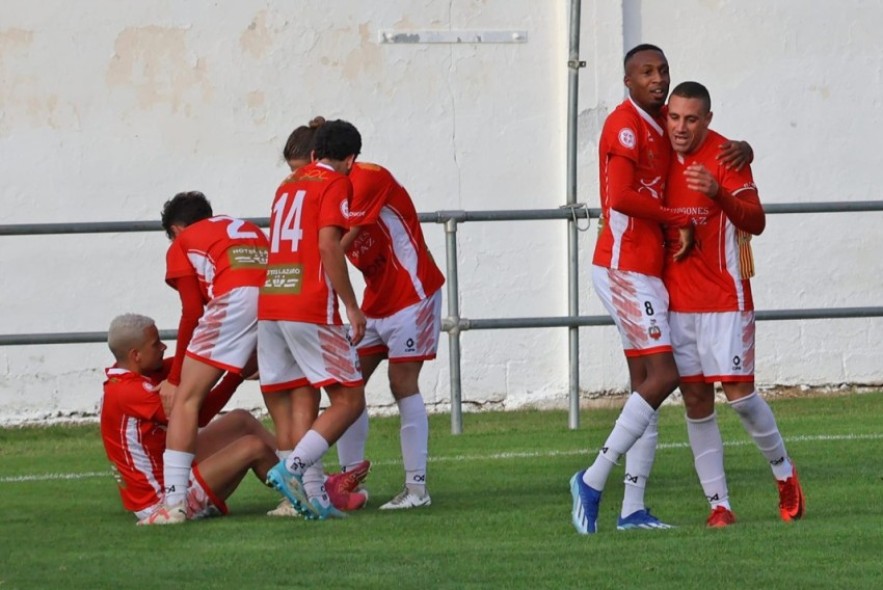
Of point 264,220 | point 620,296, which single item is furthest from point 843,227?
point 620,296

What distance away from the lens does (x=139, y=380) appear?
7191mm

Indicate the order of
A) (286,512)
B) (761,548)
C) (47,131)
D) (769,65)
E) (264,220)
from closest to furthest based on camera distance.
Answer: (761,548) < (286,512) < (264,220) < (47,131) < (769,65)

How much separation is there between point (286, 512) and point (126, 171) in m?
5.00

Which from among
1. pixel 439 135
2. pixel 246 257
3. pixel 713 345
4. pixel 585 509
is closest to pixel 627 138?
pixel 713 345

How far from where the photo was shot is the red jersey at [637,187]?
21.0 ft

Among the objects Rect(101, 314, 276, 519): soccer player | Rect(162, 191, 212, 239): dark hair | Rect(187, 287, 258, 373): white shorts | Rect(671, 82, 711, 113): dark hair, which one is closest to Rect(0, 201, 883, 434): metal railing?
Rect(162, 191, 212, 239): dark hair

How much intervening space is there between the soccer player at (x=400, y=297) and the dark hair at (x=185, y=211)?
0.63 m

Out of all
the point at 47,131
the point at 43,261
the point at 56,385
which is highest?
the point at 47,131

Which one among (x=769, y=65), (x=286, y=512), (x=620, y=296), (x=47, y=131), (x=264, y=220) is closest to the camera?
(x=620, y=296)

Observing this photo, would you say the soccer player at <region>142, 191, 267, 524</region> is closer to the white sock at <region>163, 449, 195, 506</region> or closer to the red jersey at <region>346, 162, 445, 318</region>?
the white sock at <region>163, 449, 195, 506</region>

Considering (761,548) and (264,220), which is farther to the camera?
(264,220)

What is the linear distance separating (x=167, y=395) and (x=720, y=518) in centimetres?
226

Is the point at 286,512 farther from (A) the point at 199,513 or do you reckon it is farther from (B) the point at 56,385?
(B) the point at 56,385

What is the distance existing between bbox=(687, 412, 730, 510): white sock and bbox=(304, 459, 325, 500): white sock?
1490 millimetres
